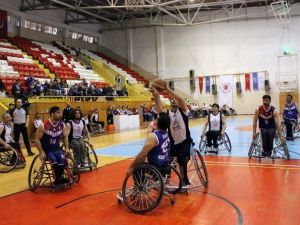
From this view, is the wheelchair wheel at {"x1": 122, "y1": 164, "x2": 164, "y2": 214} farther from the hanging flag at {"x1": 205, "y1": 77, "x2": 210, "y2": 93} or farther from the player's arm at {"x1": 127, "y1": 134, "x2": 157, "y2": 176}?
the hanging flag at {"x1": 205, "y1": 77, "x2": 210, "y2": 93}

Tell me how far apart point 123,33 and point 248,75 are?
950 centimetres

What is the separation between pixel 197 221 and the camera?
3750 mm

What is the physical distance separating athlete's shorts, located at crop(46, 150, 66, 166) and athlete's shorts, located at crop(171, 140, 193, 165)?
1550mm

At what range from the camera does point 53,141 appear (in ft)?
17.5

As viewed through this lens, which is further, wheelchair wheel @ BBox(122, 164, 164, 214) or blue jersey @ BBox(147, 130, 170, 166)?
blue jersey @ BBox(147, 130, 170, 166)

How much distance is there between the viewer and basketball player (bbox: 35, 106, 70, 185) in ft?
17.0

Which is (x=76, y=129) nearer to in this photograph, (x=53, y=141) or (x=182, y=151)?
(x=53, y=141)

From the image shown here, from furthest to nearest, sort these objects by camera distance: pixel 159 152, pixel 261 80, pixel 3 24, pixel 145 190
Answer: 1. pixel 261 80
2. pixel 3 24
3. pixel 159 152
4. pixel 145 190

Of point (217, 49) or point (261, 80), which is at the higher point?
point (217, 49)

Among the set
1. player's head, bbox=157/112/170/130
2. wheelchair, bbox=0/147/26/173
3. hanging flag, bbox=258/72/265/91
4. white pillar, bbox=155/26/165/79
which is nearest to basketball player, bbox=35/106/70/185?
player's head, bbox=157/112/170/130

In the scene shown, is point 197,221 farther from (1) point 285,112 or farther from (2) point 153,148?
(1) point 285,112

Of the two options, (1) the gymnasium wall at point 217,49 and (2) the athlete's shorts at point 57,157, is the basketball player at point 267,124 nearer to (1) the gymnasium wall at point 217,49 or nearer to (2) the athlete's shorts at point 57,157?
(2) the athlete's shorts at point 57,157

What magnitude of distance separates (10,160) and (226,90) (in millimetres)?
18648

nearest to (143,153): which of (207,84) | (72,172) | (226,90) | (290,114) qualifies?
(72,172)
